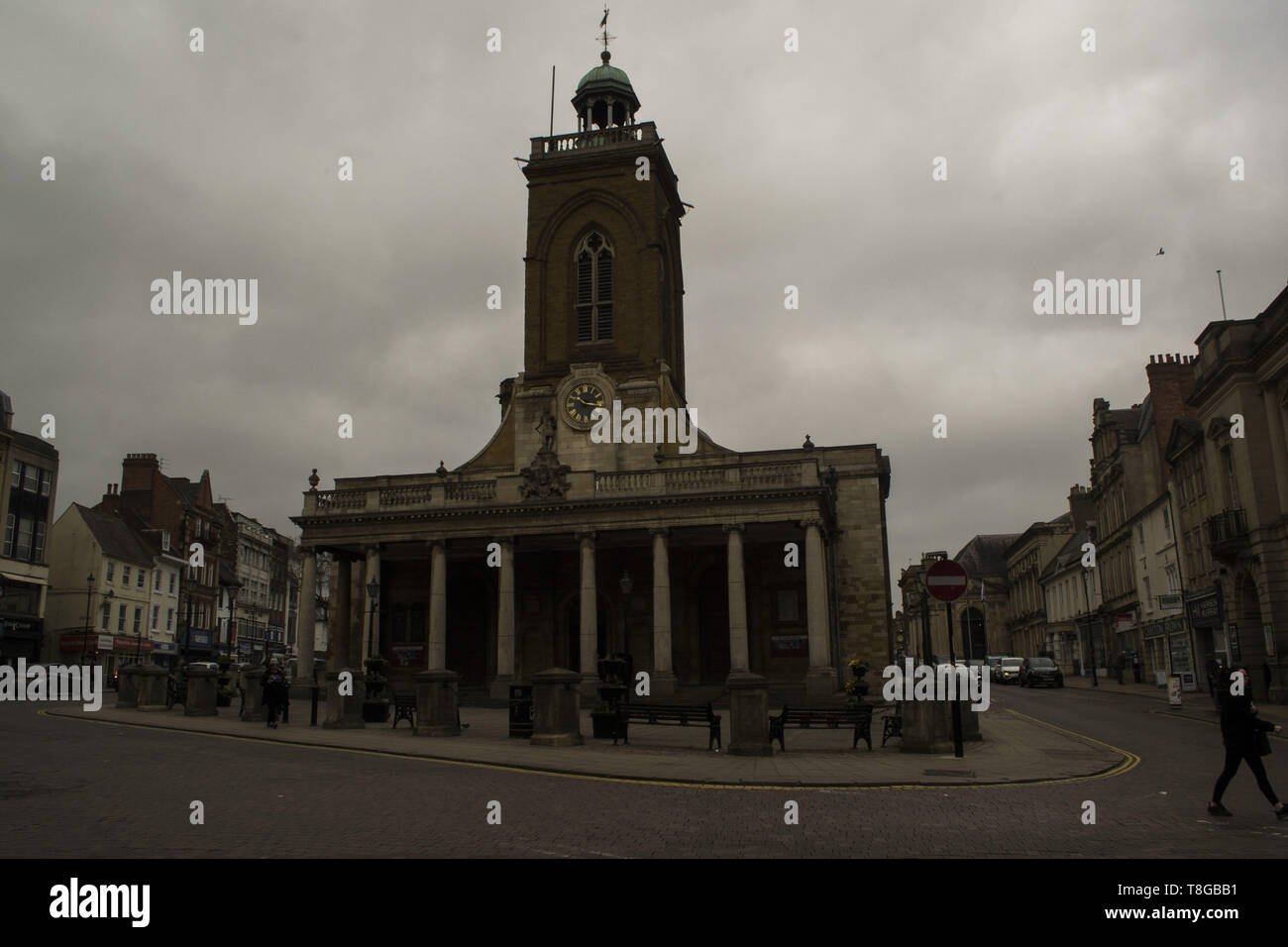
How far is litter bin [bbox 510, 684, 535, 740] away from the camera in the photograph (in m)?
21.0

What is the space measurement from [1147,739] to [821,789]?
11.3 metres

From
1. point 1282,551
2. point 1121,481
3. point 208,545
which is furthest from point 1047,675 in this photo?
point 208,545

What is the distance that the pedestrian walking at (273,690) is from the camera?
75.8 feet

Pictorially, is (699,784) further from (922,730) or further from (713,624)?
(713,624)

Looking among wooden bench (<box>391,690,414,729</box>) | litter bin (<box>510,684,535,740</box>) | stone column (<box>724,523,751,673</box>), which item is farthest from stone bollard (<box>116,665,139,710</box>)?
stone column (<box>724,523,751,673</box>)

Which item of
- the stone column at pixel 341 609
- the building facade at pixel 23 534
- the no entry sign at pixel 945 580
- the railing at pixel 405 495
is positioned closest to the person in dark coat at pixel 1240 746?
the no entry sign at pixel 945 580

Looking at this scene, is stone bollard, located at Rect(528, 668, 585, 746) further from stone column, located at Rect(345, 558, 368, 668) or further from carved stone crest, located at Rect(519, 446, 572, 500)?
stone column, located at Rect(345, 558, 368, 668)

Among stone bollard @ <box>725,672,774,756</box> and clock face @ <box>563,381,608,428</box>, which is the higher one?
clock face @ <box>563,381,608,428</box>

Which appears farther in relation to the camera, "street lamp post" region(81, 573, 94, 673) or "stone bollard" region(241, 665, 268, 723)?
"street lamp post" region(81, 573, 94, 673)

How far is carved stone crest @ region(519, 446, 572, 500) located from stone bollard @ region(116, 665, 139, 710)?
14765 mm

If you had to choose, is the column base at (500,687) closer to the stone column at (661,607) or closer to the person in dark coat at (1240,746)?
the stone column at (661,607)

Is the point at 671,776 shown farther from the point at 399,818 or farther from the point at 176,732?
the point at 176,732

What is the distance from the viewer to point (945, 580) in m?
16.1

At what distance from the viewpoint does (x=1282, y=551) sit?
A: 3234 cm
